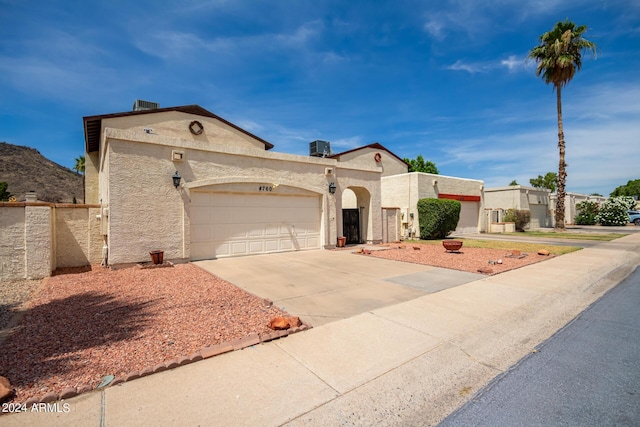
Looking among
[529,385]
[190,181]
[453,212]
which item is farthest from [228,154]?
[453,212]

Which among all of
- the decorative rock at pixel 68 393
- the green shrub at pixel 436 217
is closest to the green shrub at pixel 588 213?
the green shrub at pixel 436 217

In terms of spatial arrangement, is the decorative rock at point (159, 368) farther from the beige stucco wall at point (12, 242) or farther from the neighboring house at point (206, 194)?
the beige stucco wall at point (12, 242)

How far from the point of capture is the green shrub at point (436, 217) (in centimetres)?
1838

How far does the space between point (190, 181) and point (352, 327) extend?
8.15 m

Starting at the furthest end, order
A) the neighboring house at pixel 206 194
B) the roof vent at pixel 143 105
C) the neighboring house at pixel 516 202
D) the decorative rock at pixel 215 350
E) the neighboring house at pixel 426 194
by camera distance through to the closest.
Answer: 1. the neighboring house at pixel 516 202
2. the neighboring house at pixel 426 194
3. the roof vent at pixel 143 105
4. the neighboring house at pixel 206 194
5. the decorative rock at pixel 215 350

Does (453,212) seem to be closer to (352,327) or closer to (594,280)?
(594,280)

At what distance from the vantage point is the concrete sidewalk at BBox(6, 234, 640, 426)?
2676 millimetres

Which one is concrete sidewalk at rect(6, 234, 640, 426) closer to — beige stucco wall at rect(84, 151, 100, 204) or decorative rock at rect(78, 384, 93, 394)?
decorative rock at rect(78, 384, 93, 394)

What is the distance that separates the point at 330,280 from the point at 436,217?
12686mm

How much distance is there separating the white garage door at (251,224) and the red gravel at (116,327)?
3441 mm

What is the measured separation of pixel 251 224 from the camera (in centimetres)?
1191

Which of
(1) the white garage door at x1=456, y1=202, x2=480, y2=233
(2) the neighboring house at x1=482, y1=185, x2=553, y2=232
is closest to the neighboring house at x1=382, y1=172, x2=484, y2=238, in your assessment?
(1) the white garage door at x1=456, y1=202, x2=480, y2=233

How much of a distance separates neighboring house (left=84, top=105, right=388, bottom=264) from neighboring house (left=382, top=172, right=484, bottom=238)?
4.20 meters

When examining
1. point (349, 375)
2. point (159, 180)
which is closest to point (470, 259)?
point (349, 375)
